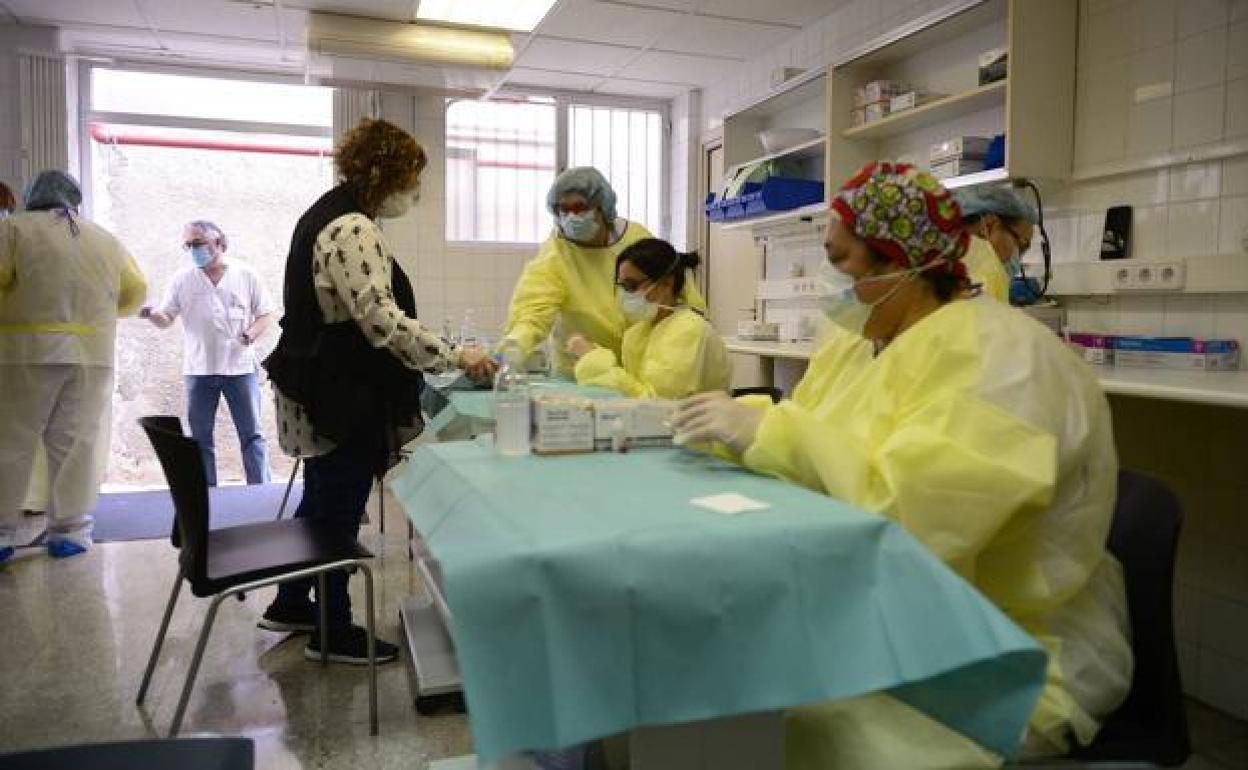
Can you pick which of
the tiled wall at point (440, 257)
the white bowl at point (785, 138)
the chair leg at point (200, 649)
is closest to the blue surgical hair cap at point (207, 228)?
the tiled wall at point (440, 257)

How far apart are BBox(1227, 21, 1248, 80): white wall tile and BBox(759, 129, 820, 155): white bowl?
6.45 ft

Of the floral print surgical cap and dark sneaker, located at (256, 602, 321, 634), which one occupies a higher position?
the floral print surgical cap

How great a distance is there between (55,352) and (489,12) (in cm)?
258

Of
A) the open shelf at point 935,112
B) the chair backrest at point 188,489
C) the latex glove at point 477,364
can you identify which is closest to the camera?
the chair backrest at point 188,489

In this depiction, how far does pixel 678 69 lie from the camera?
5.41 meters

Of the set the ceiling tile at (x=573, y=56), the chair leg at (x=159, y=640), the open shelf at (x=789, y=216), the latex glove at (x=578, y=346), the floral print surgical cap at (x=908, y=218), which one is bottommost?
the chair leg at (x=159, y=640)

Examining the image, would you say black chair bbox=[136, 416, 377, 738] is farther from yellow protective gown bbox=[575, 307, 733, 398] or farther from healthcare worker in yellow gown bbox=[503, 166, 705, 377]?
healthcare worker in yellow gown bbox=[503, 166, 705, 377]

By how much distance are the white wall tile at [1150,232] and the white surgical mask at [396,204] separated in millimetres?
2267

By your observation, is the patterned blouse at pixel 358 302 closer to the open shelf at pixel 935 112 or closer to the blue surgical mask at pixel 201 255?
the open shelf at pixel 935 112

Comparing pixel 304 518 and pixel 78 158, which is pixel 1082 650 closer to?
pixel 304 518

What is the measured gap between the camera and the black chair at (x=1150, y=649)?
45.9 inches

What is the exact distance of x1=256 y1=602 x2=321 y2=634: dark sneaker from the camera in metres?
2.88

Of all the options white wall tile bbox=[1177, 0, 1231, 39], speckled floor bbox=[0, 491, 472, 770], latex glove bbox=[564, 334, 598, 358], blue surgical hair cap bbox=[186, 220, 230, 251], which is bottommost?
speckled floor bbox=[0, 491, 472, 770]

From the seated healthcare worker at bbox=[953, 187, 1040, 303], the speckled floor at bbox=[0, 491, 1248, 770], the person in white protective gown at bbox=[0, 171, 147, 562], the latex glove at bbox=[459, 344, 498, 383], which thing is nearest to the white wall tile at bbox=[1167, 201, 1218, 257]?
the seated healthcare worker at bbox=[953, 187, 1040, 303]
